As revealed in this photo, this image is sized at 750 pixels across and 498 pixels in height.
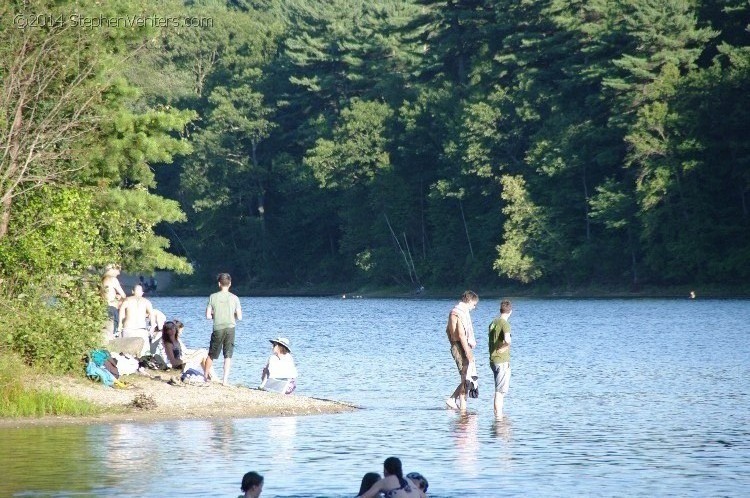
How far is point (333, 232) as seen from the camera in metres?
116

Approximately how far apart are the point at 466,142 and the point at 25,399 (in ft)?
237

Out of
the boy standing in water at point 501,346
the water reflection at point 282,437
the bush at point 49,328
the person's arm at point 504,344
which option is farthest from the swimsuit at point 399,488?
the bush at point 49,328

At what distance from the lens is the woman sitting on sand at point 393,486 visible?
1490 cm

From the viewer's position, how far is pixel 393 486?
588 inches

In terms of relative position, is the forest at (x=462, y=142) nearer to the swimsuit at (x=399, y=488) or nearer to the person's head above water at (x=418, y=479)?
the person's head above water at (x=418, y=479)

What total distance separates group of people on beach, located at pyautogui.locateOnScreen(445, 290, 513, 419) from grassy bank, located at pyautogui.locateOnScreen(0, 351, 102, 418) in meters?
5.47

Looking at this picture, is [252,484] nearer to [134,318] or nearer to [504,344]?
[504,344]

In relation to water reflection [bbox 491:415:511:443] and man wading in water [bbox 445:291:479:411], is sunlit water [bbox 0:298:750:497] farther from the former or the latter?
man wading in water [bbox 445:291:479:411]

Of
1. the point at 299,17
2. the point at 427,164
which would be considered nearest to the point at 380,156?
the point at 427,164

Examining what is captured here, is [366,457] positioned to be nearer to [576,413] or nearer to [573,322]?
[576,413]

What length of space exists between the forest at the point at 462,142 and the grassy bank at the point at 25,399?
10797 mm

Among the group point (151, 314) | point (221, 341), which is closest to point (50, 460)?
point (221, 341)

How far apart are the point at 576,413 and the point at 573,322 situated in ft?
113

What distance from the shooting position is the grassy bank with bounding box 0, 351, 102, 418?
74.4 feet
